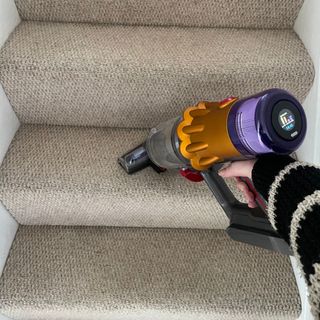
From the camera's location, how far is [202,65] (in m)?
0.98

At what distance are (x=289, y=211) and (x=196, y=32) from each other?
690mm

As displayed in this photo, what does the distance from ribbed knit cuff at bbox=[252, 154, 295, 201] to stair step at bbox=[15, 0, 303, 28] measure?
0.58 metres

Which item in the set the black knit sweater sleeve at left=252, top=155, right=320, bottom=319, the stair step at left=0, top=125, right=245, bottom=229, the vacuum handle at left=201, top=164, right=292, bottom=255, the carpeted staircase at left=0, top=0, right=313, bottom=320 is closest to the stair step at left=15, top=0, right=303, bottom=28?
the carpeted staircase at left=0, top=0, right=313, bottom=320

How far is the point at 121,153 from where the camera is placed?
3.42 feet

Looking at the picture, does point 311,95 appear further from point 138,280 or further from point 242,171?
point 138,280

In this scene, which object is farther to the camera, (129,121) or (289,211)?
(129,121)

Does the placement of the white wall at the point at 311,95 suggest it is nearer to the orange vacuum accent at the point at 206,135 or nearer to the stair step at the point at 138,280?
the stair step at the point at 138,280

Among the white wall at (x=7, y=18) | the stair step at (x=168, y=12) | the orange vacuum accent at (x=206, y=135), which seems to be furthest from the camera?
the stair step at (x=168, y=12)

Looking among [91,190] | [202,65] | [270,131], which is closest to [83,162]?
[91,190]

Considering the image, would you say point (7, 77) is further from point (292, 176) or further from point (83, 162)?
Answer: point (292, 176)

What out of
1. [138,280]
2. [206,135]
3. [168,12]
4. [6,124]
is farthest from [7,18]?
[138,280]

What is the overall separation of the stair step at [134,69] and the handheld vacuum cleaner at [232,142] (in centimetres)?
12

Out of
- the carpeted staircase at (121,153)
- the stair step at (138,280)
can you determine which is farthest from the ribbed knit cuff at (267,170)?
the stair step at (138,280)

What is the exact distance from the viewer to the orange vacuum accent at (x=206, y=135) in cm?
69
